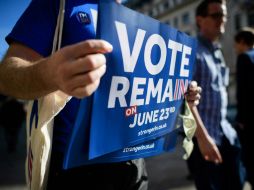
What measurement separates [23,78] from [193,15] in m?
35.9

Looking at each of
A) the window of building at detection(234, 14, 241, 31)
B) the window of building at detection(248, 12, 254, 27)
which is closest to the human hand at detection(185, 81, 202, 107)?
the window of building at detection(248, 12, 254, 27)

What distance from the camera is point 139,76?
1015 mm

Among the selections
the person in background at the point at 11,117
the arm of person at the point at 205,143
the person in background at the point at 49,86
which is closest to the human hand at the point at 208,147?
the arm of person at the point at 205,143

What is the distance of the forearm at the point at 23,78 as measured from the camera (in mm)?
774

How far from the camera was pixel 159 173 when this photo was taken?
4.90 metres

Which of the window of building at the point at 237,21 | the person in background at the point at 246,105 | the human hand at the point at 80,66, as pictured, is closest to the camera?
the human hand at the point at 80,66

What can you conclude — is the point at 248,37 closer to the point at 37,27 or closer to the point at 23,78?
the point at 37,27

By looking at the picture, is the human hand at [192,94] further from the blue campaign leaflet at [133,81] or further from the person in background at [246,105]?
the person in background at [246,105]

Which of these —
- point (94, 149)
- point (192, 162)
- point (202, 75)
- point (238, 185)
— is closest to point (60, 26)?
point (94, 149)

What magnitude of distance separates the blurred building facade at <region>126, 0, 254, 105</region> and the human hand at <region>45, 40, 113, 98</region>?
714 inches

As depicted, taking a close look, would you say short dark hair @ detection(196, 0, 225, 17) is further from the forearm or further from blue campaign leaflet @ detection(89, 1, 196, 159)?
the forearm

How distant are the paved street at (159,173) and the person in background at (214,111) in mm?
1731

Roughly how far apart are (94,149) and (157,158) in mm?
5331

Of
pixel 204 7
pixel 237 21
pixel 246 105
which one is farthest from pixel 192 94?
pixel 237 21
